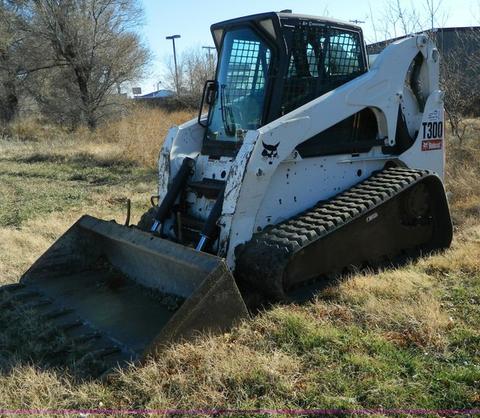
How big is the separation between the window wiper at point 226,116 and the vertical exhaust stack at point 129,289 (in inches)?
49.8

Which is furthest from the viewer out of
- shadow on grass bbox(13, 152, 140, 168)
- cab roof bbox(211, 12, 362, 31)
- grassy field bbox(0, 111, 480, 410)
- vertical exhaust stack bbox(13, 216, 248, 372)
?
shadow on grass bbox(13, 152, 140, 168)

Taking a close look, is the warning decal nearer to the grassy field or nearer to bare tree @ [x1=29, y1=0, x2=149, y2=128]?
the grassy field

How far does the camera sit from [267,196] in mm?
4473

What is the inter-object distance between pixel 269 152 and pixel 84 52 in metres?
23.6

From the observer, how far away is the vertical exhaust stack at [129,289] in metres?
3.63

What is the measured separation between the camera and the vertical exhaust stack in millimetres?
3635

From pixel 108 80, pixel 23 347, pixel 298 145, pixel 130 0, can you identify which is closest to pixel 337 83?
pixel 298 145

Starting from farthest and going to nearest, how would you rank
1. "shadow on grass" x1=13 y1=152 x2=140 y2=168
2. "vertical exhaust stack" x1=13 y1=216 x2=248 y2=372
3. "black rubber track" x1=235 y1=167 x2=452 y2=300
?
1. "shadow on grass" x1=13 y1=152 x2=140 y2=168
2. "black rubber track" x1=235 y1=167 x2=452 y2=300
3. "vertical exhaust stack" x1=13 y1=216 x2=248 y2=372

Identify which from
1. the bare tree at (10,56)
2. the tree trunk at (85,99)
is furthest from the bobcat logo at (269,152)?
the bare tree at (10,56)

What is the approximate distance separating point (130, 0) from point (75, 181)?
664 inches

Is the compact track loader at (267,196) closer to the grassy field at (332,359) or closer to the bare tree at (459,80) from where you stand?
the grassy field at (332,359)

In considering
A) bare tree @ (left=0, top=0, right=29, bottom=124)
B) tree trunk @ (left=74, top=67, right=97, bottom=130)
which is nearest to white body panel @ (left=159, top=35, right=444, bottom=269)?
tree trunk @ (left=74, top=67, right=97, bottom=130)

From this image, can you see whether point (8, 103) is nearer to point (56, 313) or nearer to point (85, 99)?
point (85, 99)

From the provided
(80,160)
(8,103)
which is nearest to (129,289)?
(80,160)
